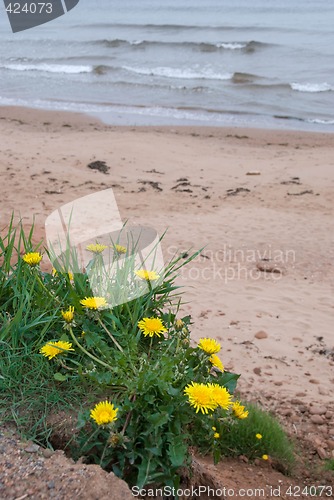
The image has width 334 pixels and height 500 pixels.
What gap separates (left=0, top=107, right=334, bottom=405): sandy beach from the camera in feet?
14.6

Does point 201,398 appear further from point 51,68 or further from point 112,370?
point 51,68

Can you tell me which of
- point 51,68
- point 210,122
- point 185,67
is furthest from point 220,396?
point 51,68

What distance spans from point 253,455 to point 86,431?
122cm

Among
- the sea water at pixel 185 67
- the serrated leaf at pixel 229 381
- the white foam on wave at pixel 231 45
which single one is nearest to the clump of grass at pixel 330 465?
the serrated leaf at pixel 229 381

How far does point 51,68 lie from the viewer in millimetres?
20031

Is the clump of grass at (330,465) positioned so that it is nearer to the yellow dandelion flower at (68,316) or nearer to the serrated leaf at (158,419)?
the serrated leaf at (158,419)

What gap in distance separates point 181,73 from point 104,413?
680 inches

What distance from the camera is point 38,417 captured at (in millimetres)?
2256

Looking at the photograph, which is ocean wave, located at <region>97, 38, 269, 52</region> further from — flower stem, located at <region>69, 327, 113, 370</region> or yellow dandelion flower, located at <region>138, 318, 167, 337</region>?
flower stem, located at <region>69, 327, 113, 370</region>

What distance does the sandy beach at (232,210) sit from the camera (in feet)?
14.6

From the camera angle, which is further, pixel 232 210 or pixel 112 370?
pixel 232 210

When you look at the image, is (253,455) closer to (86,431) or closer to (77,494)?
(86,431)

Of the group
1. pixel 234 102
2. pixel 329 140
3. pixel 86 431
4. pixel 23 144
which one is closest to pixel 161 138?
pixel 23 144

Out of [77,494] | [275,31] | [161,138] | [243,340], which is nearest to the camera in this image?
[77,494]
